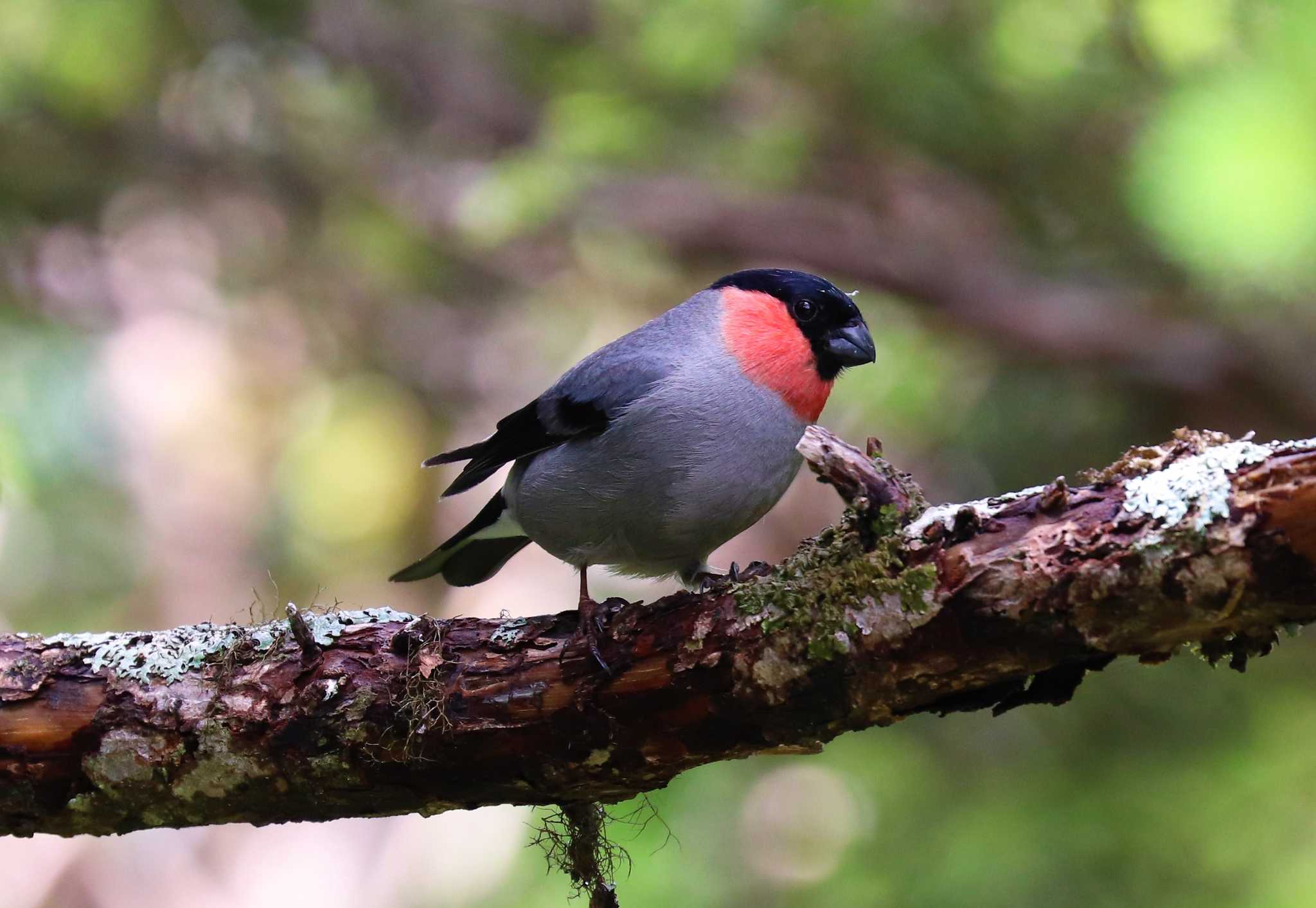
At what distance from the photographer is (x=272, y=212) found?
366 inches

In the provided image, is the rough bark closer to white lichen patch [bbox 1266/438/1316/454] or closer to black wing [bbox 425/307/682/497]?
white lichen patch [bbox 1266/438/1316/454]

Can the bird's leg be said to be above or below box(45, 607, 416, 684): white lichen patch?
below

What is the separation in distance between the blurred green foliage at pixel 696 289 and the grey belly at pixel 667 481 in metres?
1.63

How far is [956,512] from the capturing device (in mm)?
2646

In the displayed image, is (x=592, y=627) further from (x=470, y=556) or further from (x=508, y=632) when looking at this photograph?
(x=470, y=556)

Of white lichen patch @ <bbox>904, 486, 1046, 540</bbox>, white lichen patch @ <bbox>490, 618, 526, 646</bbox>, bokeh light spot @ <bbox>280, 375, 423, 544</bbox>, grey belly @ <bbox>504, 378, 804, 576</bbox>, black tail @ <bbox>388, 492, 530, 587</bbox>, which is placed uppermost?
bokeh light spot @ <bbox>280, 375, 423, 544</bbox>

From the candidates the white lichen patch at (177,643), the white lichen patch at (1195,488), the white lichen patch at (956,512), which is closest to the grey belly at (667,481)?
the white lichen patch at (177,643)

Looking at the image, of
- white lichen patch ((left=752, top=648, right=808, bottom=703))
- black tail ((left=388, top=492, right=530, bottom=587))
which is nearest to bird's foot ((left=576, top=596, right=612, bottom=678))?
white lichen patch ((left=752, top=648, right=808, bottom=703))

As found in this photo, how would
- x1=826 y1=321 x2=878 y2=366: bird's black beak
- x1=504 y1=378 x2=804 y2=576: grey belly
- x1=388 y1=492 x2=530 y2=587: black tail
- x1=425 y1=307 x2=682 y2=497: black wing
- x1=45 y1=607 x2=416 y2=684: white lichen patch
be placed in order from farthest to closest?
x1=388 y1=492 x2=530 y2=587: black tail
x1=826 y1=321 x2=878 y2=366: bird's black beak
x1=425 y1=307 x2=682 y2=497: black wing
x1=504 y1=378 x2=804 y2=576: grey belly
x1=45 y1=607 x2=416 y2=684: white lichen patch

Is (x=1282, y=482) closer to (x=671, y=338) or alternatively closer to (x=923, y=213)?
(x=671, y=338)

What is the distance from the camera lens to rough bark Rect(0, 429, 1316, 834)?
237 centimetres

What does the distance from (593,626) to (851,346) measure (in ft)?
5.20

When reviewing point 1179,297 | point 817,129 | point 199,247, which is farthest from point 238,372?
point 1179,297

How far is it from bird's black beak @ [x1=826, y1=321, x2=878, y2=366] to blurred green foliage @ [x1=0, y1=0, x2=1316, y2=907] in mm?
1266
